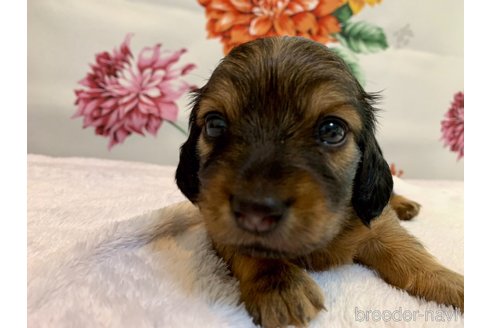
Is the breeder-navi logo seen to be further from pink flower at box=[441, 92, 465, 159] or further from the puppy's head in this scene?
pink flower at box=[441, 92, 465, 159]

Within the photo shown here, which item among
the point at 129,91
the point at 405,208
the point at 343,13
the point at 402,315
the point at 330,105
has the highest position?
the point at 343,13

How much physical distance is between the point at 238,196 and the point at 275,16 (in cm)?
215

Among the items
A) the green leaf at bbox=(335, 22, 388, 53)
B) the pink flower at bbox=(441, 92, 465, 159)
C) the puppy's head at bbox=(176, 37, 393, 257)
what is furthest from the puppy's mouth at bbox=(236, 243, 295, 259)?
the pink flower at bbox=(441, 92, 465, 159)

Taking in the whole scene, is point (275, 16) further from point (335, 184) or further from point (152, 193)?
point (335, 184)

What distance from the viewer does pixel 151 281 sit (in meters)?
1.03

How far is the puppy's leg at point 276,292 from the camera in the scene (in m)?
0.95

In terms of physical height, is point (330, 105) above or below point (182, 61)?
below

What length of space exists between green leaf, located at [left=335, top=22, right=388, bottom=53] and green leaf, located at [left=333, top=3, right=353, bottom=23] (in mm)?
38

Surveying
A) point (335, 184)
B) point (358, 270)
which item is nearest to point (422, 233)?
point (358, 270)

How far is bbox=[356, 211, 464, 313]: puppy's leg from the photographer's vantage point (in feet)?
3.74

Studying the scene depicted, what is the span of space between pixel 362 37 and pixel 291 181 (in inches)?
90.5

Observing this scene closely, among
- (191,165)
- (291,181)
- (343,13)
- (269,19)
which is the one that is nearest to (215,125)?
(191,165)

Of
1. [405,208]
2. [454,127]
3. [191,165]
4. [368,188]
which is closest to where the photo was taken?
[368,188]

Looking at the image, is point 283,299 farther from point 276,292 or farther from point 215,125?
point 215,125
